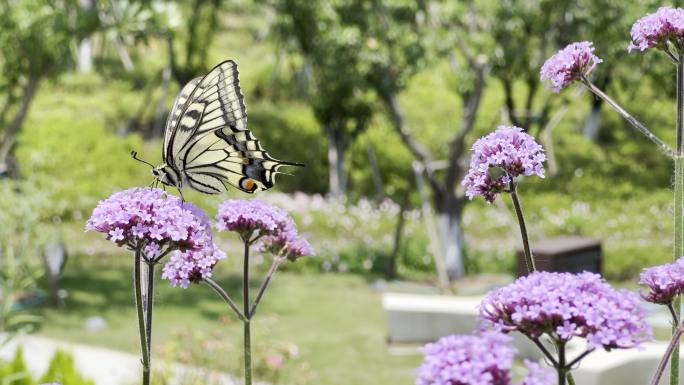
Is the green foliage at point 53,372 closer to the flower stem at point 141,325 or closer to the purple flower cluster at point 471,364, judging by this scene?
the flower stem at point 141,325

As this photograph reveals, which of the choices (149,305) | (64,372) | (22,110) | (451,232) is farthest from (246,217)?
(451,232)

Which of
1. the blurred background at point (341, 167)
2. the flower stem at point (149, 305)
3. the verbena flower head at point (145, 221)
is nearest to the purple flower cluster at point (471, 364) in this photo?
the verbena flower head at point (145, 221)

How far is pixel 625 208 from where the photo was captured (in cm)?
1912

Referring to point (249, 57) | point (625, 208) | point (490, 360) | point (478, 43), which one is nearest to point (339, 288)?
point (478, 43)

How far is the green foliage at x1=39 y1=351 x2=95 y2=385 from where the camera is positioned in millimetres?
5238

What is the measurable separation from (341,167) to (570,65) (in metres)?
17.4

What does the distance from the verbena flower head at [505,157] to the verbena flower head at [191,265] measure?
72cm

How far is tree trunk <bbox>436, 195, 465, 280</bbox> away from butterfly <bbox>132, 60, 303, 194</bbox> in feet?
33.8

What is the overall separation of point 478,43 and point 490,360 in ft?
40.8

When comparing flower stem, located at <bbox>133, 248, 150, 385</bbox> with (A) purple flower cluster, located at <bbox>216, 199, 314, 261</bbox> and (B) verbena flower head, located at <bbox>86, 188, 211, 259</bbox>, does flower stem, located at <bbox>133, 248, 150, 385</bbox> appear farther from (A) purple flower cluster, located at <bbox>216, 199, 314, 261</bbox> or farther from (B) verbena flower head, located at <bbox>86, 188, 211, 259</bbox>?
(A) purple flower cluster, located at <bbox>216, 199, 314, 261</bbox>

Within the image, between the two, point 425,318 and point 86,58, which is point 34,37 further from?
point 86,58

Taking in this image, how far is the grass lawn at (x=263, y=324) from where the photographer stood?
28.2 feet

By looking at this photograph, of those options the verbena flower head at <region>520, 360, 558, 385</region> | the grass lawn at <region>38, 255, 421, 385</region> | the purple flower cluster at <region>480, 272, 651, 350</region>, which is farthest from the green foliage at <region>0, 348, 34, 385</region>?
the verbena flower head at <region>520, 360, 558, 385</region>

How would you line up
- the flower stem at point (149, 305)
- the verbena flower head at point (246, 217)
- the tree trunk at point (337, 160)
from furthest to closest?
the tree trunk at point (337, 160)
the verbena flower head at point (246, 217)
the flower stem at point (149, 305)
